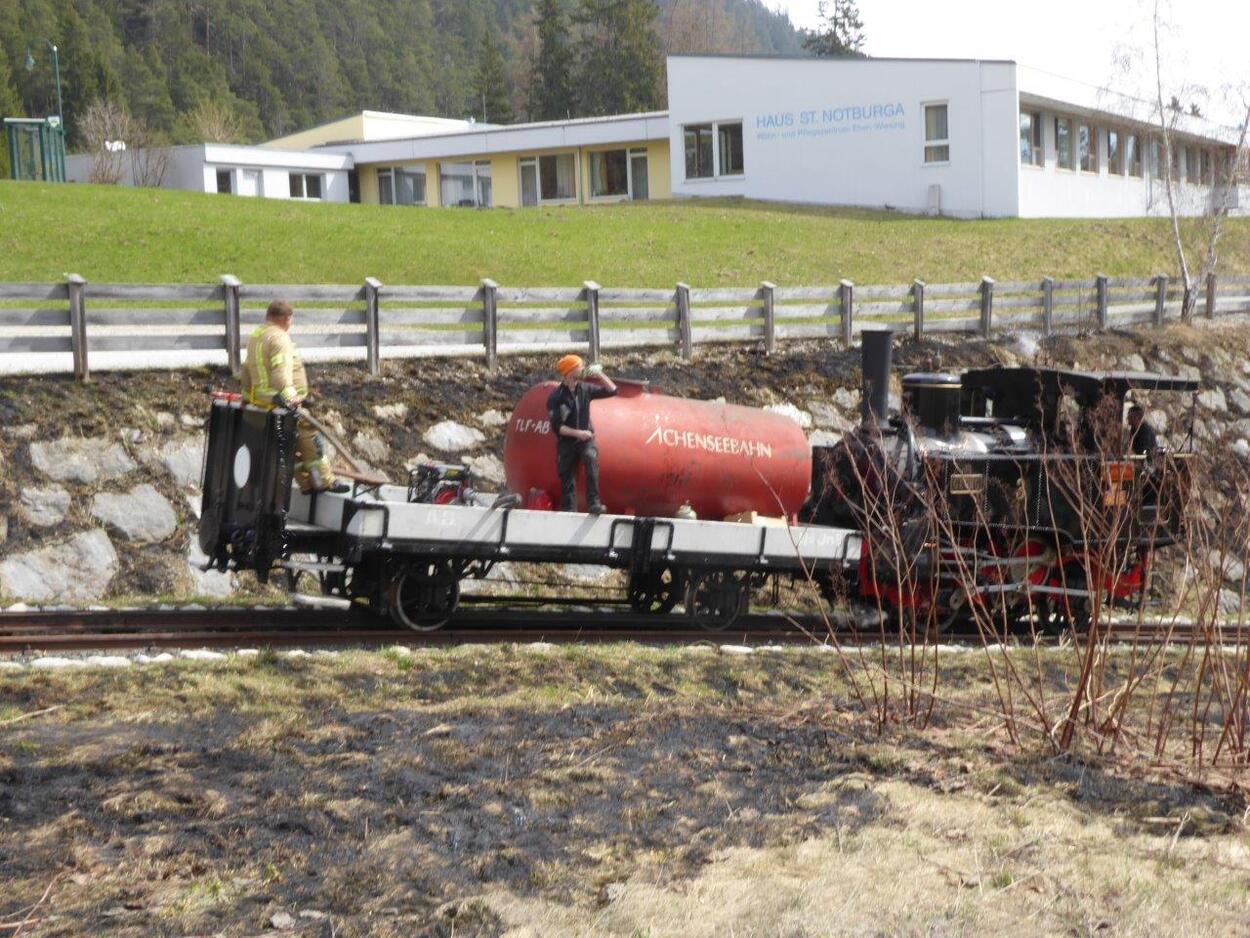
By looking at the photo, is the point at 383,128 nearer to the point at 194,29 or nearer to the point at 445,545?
the point at 445,545

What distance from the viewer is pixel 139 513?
44.5ft

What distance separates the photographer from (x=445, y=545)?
35.1 ft

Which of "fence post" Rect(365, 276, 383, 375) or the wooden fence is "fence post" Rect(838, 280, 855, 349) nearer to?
the wooden fence

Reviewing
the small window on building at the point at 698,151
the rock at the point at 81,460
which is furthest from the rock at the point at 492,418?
the small window on building at the point at 698,151

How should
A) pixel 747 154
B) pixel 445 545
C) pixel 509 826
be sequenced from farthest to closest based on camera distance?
pixel 747 154 → pixel 445 545 → pixel 509 826

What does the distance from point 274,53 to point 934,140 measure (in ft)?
278

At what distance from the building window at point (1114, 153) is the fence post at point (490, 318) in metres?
35.3

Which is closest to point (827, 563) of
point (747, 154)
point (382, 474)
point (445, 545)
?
point (445, 545)

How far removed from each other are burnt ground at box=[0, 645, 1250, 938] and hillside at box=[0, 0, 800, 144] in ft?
259

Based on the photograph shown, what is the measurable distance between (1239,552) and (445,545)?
566cm

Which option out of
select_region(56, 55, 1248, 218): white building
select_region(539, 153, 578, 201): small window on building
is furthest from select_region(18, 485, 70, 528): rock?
select_region(539, 153, 578, 201): small window on building

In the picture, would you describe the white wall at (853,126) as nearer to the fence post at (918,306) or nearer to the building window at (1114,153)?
the building window at (1114,153)

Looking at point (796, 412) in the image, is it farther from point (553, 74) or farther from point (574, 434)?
point (553, 74)

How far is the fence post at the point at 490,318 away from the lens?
1727 centimetres
